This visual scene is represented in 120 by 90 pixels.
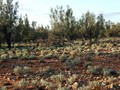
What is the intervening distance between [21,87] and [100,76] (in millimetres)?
4486

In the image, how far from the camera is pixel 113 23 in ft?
275

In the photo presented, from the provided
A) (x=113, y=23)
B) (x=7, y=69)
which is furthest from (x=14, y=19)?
(x=113, y=23)

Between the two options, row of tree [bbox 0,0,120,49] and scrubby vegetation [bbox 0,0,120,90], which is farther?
row of tree [bbox 0,0,120,49]

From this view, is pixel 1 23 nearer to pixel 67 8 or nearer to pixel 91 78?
pixel 67 8

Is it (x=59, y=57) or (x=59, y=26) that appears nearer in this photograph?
(x=59, y=57)

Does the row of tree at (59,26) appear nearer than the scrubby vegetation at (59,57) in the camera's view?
No

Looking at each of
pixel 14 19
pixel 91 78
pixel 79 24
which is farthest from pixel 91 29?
pixel 91 78

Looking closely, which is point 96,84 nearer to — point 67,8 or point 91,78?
point 91,78

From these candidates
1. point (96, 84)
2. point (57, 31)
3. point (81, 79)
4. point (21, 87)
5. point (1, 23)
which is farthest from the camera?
point (57, 31)

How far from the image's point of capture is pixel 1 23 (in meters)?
39.6

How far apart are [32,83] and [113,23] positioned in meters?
70.7

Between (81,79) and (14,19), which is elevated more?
(14,19)

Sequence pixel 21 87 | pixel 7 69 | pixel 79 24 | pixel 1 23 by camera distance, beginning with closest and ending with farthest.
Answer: pixel 21 87, pixel 7 69, pixel 1 23, pixel 79 24

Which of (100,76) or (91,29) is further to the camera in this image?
(91,29)
